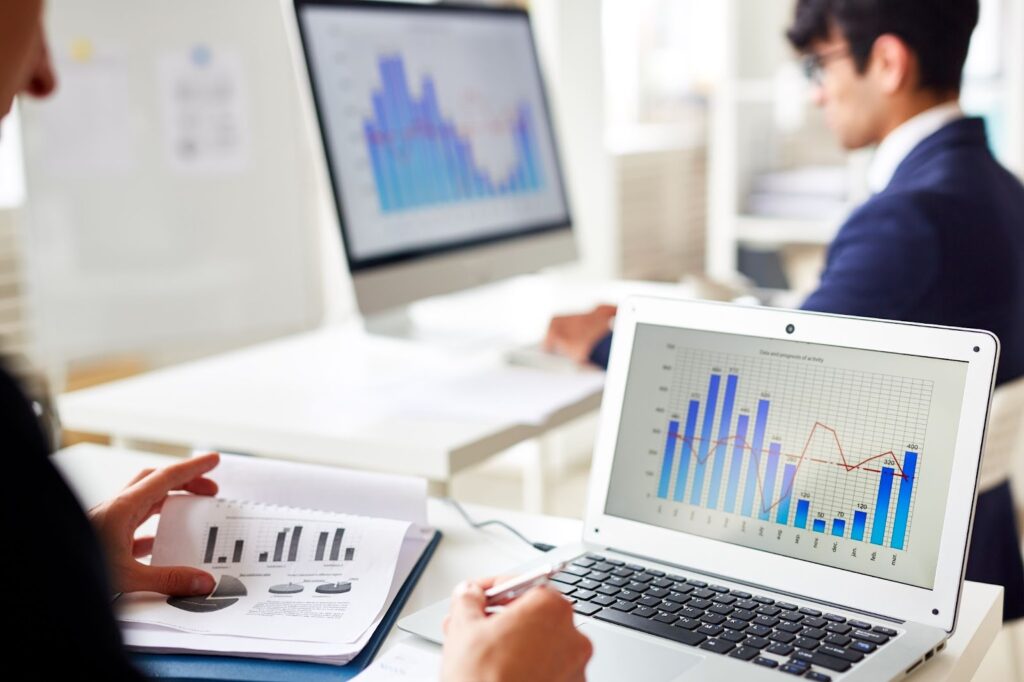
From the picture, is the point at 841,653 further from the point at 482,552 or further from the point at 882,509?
the point at 482,552

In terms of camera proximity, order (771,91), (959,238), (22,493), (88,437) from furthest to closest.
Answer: (771,91), (88,437), (959,238), (22,493)

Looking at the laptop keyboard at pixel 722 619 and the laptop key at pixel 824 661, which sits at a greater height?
the laptop keyboard at pixel 722 619

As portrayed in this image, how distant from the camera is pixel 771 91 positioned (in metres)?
3.76

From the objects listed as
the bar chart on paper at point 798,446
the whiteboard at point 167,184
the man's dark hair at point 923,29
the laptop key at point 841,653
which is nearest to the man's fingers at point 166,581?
the bar chart on paper at point 798,446

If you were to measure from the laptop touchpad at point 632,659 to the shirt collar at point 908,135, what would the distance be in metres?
0.99

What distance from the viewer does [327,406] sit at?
1618mm

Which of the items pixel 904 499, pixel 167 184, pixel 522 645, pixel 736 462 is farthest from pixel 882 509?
pixel 167 184

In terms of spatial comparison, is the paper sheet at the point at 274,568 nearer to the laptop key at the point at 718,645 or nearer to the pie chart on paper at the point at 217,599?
the pie chart on paper at the point at 217,599

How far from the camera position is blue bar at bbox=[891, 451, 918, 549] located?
35.2 inches

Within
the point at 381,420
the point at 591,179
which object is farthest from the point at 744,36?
the point at 381,420

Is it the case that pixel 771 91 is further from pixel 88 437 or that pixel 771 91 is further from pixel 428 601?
pixel 428 601

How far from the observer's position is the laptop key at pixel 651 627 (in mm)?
866

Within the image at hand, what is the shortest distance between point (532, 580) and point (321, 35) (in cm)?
115

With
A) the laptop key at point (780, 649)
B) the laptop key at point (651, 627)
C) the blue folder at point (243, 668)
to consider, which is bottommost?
the laptop key at point (780, 649)
